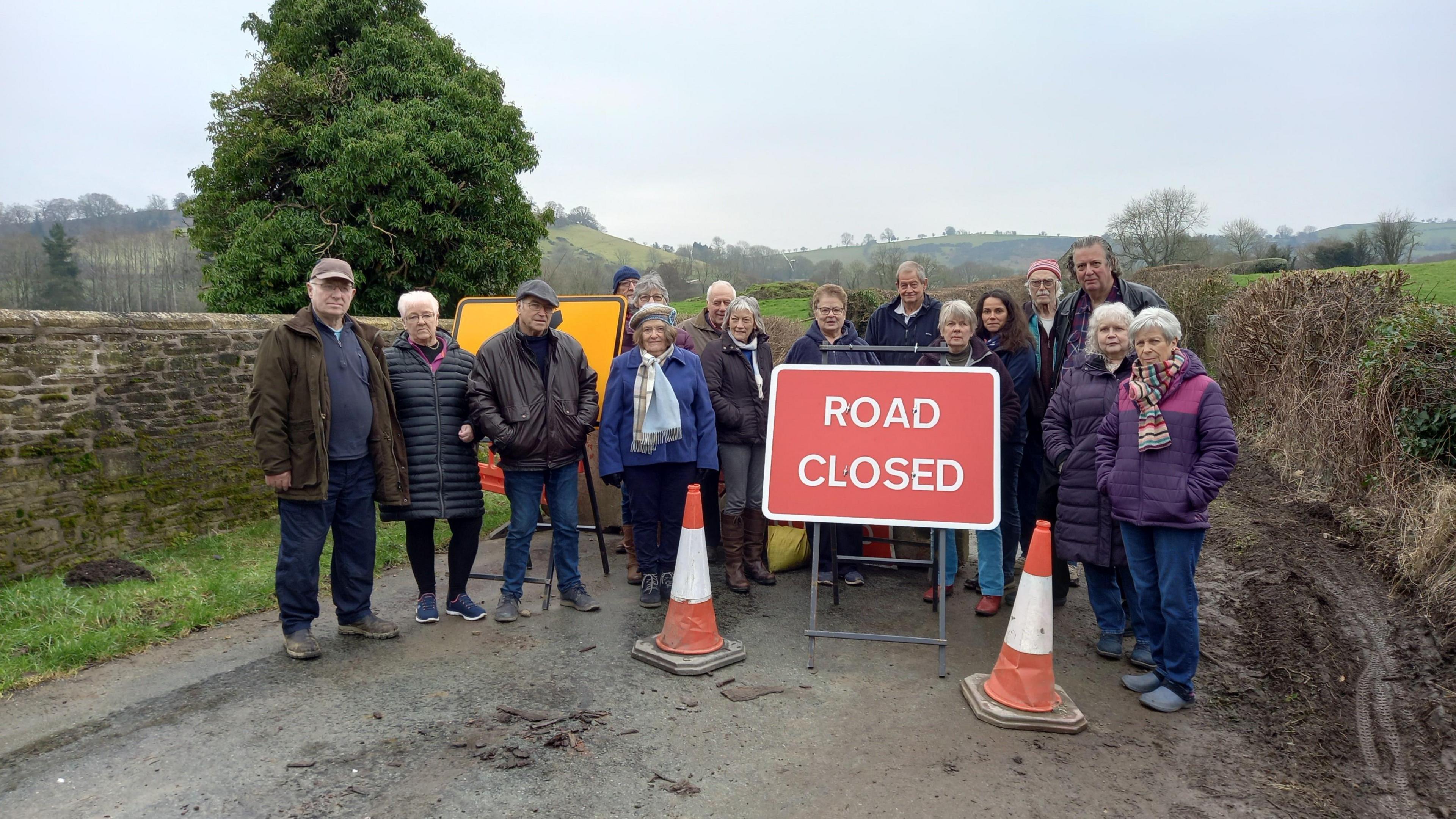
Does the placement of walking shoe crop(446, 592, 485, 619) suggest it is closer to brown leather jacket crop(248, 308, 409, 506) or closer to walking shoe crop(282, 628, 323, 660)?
walking shoe crop(282, 628, 323, 660)

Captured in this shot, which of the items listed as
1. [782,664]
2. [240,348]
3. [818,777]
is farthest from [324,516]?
[240,348]

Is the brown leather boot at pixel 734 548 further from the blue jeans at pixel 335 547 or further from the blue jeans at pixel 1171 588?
the blue jeans at pixel 1171 588

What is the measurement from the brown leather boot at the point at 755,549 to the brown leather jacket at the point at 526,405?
4.65 feet

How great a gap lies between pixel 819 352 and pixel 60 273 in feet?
135

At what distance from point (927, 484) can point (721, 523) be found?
2.01 metres

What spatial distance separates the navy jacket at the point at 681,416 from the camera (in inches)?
210

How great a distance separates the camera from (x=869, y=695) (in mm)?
4094

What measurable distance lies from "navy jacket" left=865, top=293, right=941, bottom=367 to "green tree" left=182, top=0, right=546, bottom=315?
9720mm

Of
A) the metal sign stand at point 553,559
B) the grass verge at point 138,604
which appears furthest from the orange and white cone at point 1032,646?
the grass verge at point 138,604

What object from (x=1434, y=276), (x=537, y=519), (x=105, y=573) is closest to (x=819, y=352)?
(x=537, y=519)

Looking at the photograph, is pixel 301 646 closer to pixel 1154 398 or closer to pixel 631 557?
pixel 631 557

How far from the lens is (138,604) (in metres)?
5.18

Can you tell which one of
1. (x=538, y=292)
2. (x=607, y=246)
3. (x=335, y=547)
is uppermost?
(x=607, y=246)

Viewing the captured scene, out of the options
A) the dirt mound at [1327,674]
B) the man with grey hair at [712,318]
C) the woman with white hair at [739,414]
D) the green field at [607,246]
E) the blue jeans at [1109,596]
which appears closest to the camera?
the dirt mound at [1327,674]
